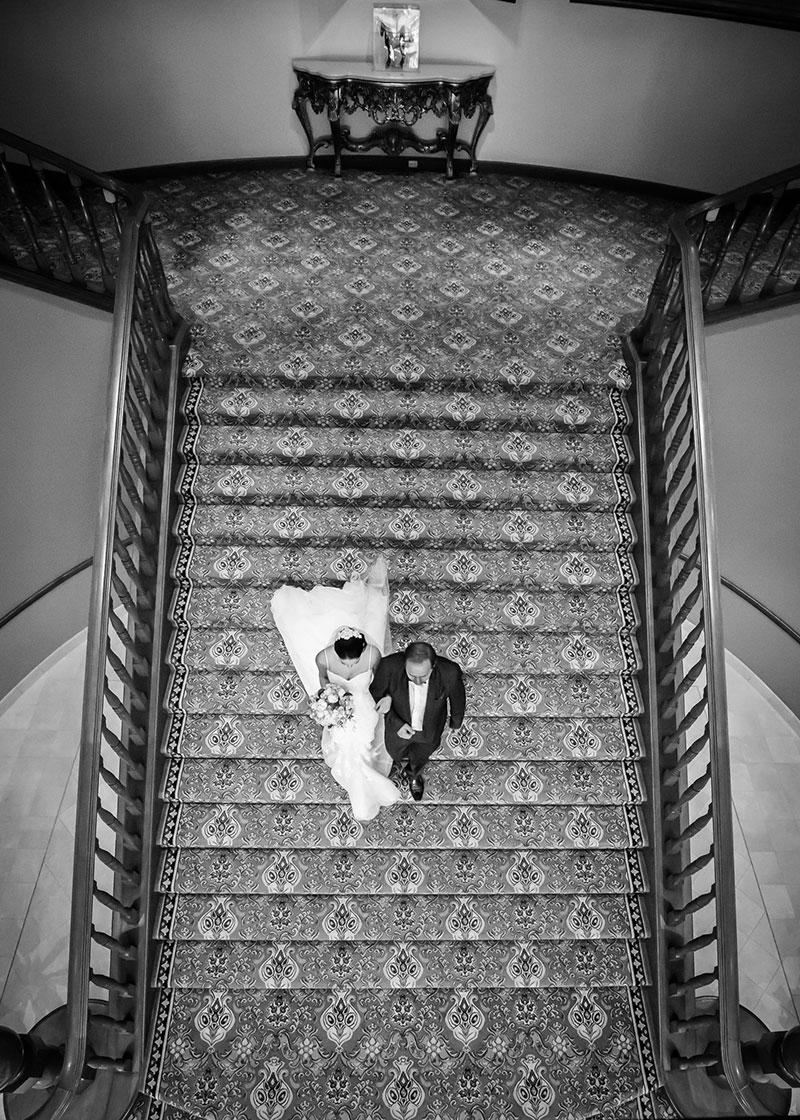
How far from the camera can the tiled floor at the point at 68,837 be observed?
16.8 feet

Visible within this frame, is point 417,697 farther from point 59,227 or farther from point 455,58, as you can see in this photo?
point 455,58

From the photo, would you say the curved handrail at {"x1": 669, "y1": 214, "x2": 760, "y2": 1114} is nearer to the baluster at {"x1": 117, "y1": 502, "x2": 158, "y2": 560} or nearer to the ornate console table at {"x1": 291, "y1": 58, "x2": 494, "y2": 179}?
the baluster at {"x1": 117, "y1": 502, "x2": 158, "y2": 560}

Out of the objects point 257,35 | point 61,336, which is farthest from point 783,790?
point 257,35

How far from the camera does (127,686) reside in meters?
4.19

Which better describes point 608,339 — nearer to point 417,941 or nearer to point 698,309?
point 698,309

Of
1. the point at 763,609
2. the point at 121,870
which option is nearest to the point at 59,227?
the point at 121,870

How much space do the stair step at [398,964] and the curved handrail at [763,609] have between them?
353 centimetres

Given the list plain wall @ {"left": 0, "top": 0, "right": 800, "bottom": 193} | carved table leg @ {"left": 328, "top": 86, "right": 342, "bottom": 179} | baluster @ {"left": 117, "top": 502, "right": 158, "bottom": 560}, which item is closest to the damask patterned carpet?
baluster @ {"left": 117, "top": 502, "right": 158, "bottom": 560}

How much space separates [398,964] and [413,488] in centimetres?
306

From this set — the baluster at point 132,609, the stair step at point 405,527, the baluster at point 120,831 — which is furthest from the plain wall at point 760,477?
the baluster at point 120,831

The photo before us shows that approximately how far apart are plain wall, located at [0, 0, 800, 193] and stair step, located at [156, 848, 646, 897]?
245 inches

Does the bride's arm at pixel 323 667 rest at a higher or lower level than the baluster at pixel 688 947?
higher

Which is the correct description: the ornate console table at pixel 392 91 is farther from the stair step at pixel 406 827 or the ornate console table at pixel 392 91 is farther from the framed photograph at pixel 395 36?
the stair step at pixel 406 827

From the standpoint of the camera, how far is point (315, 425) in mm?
5270
